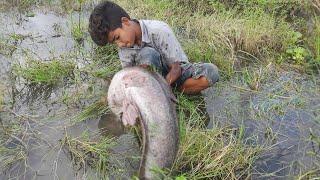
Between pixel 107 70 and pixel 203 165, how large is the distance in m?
1.89

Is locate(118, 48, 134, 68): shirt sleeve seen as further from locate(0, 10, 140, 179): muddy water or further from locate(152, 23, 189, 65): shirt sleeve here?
locate(0, 10, 140, 179): muddy water

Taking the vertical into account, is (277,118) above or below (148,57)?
below

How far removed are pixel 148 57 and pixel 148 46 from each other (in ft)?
0.62

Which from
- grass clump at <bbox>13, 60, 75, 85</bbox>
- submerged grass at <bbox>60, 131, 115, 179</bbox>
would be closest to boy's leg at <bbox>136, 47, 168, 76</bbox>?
submerged grass at <bbox>60, 131, 115, 179</bbox>

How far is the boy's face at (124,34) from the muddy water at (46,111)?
2.14 feet

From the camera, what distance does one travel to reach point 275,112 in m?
4.09

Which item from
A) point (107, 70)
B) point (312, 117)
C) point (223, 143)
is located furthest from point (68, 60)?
point (312, 117)

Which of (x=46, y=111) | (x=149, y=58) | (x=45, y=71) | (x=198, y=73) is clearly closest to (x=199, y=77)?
(x=198, y=73)

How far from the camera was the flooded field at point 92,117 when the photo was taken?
337cm

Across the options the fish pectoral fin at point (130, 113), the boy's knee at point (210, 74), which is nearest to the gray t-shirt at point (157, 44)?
the boy's knee at point (210, 74)

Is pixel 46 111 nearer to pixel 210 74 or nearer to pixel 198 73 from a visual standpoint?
pixel 198 73

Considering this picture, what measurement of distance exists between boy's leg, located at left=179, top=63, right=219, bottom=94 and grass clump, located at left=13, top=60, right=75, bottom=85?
51.1 inches

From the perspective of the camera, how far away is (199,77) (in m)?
4.17

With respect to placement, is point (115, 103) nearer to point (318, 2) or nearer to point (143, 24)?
point (143, 24)
